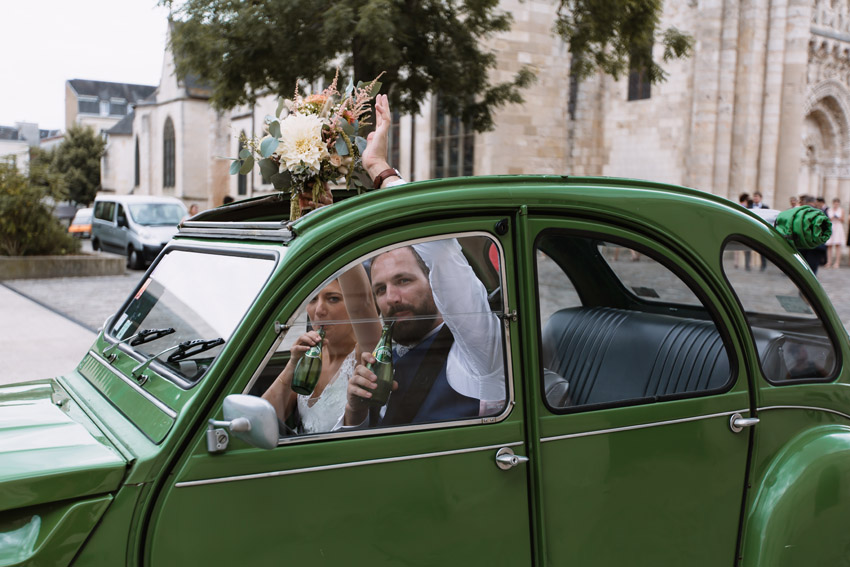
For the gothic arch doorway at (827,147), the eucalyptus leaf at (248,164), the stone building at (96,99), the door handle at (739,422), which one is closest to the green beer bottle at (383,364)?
the eucalyptus leaf at (248,164)

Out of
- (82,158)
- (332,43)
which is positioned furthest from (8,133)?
(332,43)

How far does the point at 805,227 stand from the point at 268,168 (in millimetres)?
1920

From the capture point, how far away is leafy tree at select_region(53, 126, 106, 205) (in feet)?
229

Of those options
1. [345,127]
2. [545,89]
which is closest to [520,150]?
[545,89]

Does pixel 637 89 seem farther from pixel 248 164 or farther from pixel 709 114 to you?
pixel 248 164

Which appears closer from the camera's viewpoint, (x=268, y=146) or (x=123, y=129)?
(x=268, y=146)

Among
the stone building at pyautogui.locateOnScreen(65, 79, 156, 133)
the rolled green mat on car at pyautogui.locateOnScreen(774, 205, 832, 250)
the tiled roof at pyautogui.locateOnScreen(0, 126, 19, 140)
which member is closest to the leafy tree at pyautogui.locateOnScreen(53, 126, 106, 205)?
the stone building at pyautogui.locateOnScreen(65, 79, 156, 133)

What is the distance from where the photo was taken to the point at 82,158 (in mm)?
69938

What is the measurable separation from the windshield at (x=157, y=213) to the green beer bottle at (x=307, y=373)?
21.0 metres

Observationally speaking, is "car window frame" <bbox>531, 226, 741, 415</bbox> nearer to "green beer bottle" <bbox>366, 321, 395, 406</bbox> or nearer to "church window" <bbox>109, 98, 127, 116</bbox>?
"green beer bottle" <bbox>366, 321, 395, 406</bbox>

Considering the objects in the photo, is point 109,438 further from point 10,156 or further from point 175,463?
point 10,156

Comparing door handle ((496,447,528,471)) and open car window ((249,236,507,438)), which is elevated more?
open car window ((249,236,507,438))

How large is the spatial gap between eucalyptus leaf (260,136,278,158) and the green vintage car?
326mm

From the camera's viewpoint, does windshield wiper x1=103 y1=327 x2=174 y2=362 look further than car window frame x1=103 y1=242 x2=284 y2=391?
Yes
